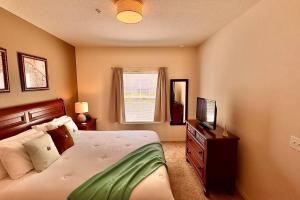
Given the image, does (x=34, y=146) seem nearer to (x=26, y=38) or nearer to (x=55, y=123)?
(x=55, y=123)

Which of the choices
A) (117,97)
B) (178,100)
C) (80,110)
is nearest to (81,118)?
(80,110)

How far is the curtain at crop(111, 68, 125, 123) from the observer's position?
4.21 m

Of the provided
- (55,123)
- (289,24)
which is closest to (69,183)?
(55,123)

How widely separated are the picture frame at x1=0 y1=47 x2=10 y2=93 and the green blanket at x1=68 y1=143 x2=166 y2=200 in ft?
5.49

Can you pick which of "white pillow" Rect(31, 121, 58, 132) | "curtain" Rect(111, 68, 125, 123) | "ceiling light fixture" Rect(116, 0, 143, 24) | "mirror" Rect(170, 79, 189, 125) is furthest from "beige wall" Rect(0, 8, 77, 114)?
"mirror" Rect(170, 79, 189, 125)

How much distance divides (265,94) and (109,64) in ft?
11.4

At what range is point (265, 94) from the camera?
1841mm

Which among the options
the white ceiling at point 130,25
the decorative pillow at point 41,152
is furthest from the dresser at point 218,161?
the decorative pillow at point 41,152

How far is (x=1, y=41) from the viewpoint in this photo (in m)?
2.08

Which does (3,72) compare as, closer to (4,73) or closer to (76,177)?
(4,73)

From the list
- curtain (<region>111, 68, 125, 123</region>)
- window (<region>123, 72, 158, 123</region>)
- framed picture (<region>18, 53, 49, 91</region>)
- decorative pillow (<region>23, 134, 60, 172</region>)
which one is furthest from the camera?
window (<region>123, 72, 158, 123</region>)

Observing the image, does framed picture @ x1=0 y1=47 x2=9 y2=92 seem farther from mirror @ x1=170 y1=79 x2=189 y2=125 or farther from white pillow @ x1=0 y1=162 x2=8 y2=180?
mirror @ x1=170 y1=79 x2=189 y2=125

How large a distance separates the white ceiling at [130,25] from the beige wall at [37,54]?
15 cm

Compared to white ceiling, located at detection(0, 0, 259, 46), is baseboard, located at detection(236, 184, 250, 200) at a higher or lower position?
lower
